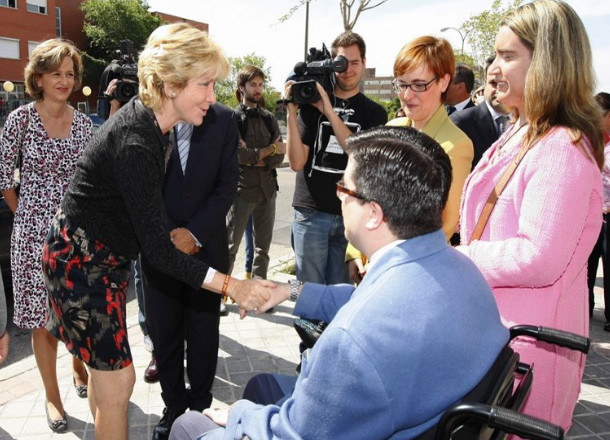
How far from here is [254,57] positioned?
3619 cm

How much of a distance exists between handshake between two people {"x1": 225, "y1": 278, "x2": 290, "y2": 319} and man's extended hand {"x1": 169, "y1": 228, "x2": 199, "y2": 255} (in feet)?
2.02

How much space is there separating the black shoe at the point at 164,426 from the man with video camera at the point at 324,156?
48.5 inches

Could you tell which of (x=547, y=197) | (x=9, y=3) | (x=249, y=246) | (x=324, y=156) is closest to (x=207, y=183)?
(x=324, y=156)

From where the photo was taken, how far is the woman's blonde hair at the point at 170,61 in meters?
2.16

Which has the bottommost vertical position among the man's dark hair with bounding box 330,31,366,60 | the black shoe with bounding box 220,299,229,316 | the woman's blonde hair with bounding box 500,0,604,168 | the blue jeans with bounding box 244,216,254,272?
the black shoe with bounding box 220,299,229,316

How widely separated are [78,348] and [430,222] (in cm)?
165

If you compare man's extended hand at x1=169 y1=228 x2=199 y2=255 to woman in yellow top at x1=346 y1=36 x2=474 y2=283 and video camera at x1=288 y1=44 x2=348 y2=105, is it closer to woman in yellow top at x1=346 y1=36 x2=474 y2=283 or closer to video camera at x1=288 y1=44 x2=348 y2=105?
woman in yellow top at x1=346 y1=36 x2=474 y2=283

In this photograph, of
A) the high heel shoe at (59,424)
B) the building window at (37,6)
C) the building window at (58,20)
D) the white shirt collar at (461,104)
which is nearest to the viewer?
the high heel shoe at (59,424)

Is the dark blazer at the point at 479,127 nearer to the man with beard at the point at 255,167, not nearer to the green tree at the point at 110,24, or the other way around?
the man with beard at the point at 255,167

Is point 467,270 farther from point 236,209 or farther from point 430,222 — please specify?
point 236,209

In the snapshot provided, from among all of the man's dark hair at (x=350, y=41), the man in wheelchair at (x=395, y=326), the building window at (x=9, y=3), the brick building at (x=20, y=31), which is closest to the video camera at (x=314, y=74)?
the man's dark hair at (x=350, y=41)

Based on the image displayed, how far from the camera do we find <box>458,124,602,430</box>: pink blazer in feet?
5.53

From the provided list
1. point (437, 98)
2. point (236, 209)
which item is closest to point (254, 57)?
point (236, 209)

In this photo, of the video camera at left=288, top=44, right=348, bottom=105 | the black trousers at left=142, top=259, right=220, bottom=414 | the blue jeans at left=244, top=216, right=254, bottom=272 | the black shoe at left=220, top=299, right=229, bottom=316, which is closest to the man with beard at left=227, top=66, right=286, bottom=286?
the blue jeans at left=244, top=216, right=254, bottom=272
